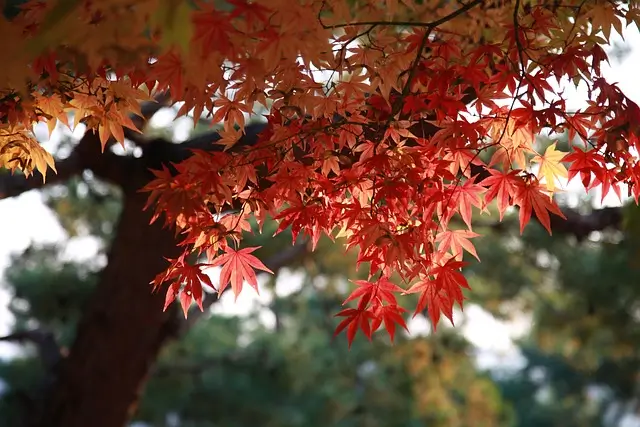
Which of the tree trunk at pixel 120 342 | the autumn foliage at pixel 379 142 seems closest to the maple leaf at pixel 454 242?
the autumn foliage at pixel 379 142

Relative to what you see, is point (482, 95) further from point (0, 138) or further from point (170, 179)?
point (0, 138)

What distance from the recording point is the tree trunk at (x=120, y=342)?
2947mm

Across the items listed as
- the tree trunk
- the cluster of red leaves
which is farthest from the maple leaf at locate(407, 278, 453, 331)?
the tree trunk

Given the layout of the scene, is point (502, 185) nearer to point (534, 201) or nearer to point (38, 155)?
point (534, 201)

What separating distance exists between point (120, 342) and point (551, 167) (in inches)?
86.1

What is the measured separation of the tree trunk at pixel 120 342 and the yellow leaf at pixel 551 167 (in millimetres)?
1897

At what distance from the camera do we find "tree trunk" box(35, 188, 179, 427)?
295 cm

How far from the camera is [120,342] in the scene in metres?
2.99

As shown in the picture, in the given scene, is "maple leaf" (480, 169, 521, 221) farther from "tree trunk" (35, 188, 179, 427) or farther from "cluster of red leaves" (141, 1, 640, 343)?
"tree trunk" (35, 188, 179, 427)

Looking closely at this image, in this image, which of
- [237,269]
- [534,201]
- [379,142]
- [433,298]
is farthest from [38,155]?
[534,201]

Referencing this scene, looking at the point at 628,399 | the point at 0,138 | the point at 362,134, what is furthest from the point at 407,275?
the point at 628,399

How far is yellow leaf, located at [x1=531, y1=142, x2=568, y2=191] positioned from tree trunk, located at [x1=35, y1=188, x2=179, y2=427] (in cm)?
190

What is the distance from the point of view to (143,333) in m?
3.00

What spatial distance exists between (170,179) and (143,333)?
1999 millimetres
